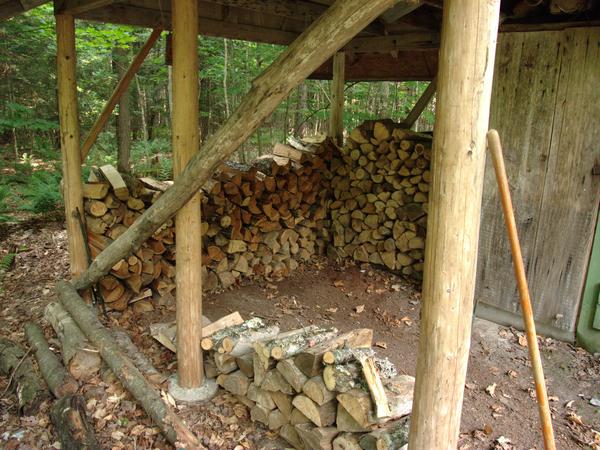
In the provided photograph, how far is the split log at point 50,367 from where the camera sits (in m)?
3.24

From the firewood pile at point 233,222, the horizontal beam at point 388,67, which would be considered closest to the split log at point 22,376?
the firewood pile at point 233,222

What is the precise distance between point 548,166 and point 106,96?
11.8 m

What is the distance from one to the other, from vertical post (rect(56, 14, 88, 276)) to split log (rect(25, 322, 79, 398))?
75cm

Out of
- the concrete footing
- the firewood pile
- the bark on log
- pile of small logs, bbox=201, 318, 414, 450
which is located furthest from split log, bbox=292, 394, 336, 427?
the firewood pile

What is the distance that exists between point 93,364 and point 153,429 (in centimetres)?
81

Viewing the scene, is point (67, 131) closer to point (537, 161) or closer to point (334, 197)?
point (334, 197)

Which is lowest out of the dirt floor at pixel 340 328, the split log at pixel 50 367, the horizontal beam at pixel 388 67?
the dirt floor at pixel 340 328

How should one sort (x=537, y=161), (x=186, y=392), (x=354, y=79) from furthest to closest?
(x=354, y=79) → (x=537, y=161) → (x=186, y=392)

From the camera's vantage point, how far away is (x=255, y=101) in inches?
96.4

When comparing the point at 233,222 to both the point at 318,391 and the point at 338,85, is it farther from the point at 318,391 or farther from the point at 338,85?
the point at 318,391

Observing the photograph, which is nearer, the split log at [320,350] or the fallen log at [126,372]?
the split log at [320,350]

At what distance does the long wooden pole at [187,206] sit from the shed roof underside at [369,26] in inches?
37.2

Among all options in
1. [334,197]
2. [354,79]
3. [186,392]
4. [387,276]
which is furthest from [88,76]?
[186,392]

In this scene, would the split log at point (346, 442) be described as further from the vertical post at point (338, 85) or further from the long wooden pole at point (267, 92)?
the vertical post at point (338, 85)
